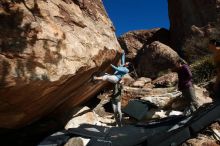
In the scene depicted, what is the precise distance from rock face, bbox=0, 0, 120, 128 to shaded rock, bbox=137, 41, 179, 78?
907 cm

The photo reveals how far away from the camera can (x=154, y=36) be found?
21.6 meters

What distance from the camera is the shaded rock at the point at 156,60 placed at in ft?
58.4

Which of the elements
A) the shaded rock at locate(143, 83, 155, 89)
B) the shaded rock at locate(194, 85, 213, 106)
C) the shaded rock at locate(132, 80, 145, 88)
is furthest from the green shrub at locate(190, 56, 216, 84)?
the shaded rock at locate(194, 85, 213, 106)

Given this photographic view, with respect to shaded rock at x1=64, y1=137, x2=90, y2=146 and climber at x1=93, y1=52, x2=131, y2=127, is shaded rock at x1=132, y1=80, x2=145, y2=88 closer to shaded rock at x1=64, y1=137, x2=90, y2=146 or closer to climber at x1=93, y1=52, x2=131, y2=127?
climber at x1=93, y1=52, x2=131, y2=127

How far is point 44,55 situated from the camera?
690 centimetres

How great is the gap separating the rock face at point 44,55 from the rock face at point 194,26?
9988mm

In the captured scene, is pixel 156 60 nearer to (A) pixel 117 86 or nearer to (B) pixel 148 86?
(B) pixel 148 86

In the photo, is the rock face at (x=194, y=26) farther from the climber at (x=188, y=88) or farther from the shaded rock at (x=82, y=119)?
the shaded rock at (x=82, y=119)

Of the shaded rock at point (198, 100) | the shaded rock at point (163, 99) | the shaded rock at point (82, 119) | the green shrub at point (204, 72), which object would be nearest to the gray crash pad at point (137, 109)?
the shaded rock at point (163, 99)

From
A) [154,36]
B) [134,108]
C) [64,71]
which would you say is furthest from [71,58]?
[154,36]

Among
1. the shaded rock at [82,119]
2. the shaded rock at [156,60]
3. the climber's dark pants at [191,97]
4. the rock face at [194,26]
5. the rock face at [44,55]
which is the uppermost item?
the rock face at [194,26]

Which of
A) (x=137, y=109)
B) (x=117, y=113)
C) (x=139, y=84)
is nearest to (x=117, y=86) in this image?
(x=117, y=113)

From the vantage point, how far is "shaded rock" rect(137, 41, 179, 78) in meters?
17.8

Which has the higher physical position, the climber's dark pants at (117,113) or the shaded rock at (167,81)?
the shaded rock at (167,81)
